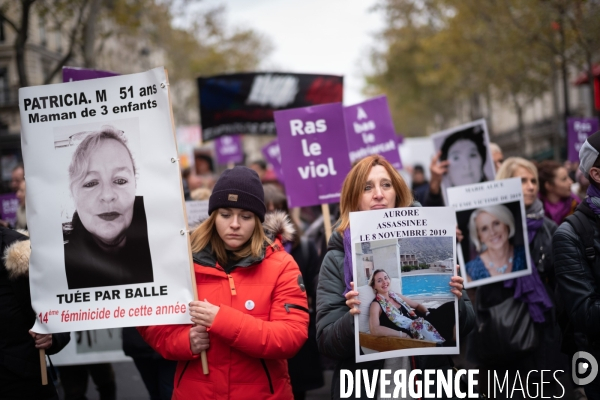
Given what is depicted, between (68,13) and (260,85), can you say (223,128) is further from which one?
(68,13)

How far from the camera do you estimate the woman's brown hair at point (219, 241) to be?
356 cm

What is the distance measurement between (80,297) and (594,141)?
106 inches

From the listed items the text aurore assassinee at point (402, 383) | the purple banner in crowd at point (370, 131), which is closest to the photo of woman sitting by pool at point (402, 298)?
the text aurore assassinee at point (402, 383)

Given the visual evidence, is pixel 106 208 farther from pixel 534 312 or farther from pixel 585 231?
pixel 534 312

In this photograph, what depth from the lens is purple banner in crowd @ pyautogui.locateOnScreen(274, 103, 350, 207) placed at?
609 cm

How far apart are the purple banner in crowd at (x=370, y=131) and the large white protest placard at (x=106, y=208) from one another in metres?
4.66

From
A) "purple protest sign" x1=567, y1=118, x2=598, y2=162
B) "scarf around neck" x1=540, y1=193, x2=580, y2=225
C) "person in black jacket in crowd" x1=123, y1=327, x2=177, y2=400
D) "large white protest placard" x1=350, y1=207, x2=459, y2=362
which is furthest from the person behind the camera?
"purple protest sign" x1=567, y1=118, x2=598, y2=162

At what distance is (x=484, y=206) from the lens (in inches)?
210

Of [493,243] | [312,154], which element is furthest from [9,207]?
[493,243]

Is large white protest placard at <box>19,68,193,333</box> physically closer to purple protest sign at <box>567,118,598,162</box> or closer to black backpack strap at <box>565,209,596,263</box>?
black backpack strap at <box>565,209,596,263</box>

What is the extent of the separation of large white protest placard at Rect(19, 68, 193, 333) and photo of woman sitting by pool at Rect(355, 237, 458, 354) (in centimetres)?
84

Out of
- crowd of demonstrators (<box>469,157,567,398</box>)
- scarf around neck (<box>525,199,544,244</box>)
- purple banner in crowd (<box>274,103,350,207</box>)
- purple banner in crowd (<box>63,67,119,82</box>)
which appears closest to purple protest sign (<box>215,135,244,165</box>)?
purple banner in crowd (<box>63,67,119,82</box>)

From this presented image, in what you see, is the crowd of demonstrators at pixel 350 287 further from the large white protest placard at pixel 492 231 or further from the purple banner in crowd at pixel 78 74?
the purple banner in crowd at pixel 78 74

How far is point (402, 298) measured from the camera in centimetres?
324
